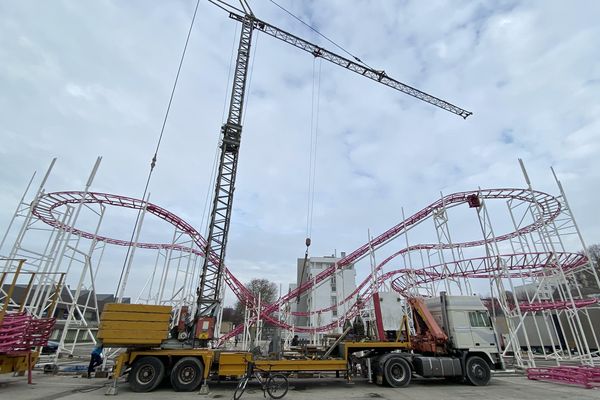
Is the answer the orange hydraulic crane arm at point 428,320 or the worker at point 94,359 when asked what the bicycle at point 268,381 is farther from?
the worker at point 94,359

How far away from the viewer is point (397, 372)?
12180mm

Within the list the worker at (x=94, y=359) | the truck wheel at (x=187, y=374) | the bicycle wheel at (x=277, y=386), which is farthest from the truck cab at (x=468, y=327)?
the worker at (x=94, y=359)

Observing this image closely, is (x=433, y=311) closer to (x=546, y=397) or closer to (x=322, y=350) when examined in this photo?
(x=546, y=397)

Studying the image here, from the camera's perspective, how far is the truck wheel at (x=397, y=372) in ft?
39.0

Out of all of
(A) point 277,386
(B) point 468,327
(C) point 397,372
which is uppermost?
(B) point 468,327

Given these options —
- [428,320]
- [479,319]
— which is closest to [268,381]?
[428,320]

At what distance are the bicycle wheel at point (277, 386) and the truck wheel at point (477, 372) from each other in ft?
27.3

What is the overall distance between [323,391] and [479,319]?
8233 mm

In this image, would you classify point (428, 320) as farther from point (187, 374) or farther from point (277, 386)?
point (187, 374)

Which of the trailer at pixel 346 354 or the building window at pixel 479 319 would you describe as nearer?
the trailer at pixel 346 354

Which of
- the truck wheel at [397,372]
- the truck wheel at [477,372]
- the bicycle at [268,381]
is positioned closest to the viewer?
the bicycle at [268,381]

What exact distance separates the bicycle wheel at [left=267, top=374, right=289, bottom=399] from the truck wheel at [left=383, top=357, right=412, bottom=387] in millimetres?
4393

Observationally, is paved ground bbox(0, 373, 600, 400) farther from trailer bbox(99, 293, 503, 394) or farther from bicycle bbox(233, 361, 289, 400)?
trailer bbox(99, 293, 503, 394)

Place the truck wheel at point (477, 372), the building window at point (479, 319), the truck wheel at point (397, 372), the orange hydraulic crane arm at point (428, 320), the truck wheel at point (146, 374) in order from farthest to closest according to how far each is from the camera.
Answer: the building window at point (479, 319), the orange hydraulic crane arm at point (428, 320), the truck wheel at point (477, 372), the truck wheel at point (397, 372), the truck wheel at point (146, 374)
